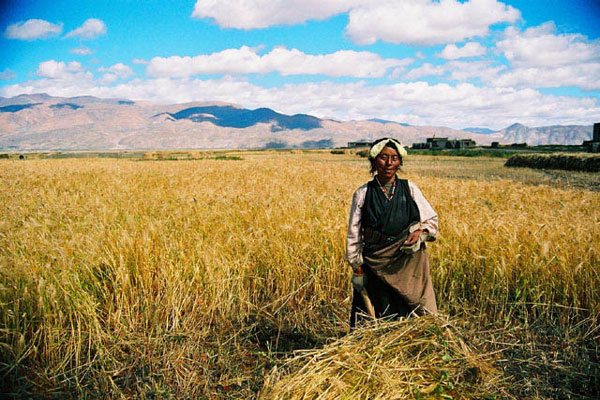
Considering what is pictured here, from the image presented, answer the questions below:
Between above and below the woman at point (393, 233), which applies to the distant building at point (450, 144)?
above

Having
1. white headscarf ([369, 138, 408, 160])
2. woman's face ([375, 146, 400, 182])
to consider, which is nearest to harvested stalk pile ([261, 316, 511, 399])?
woman's face ([375, 146, 400, 182])

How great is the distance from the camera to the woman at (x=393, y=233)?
2973mm

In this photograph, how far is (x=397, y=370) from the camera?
224 cm

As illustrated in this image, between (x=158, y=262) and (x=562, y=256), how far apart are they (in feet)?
13.1

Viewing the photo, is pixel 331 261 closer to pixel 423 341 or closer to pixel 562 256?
pixel 423 341

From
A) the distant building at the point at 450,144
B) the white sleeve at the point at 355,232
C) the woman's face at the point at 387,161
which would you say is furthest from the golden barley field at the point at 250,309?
the distant building at the point at 450,144

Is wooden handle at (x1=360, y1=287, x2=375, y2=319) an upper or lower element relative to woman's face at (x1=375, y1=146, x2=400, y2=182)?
lower

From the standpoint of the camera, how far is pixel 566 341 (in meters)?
3.24

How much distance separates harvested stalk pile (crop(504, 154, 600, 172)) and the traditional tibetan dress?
75.5 ft

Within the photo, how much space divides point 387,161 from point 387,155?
0.16 feet

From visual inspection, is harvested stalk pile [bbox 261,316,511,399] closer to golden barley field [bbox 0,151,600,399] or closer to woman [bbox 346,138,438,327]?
golden barley field [bbox 0,151,600,399]

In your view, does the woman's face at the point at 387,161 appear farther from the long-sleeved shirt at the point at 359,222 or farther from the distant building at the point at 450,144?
the distant building at the point at 450,144

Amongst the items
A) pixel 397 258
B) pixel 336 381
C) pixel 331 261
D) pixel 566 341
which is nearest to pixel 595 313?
pixel 566 341

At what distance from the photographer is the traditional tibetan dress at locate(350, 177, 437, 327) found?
9.73 ft
